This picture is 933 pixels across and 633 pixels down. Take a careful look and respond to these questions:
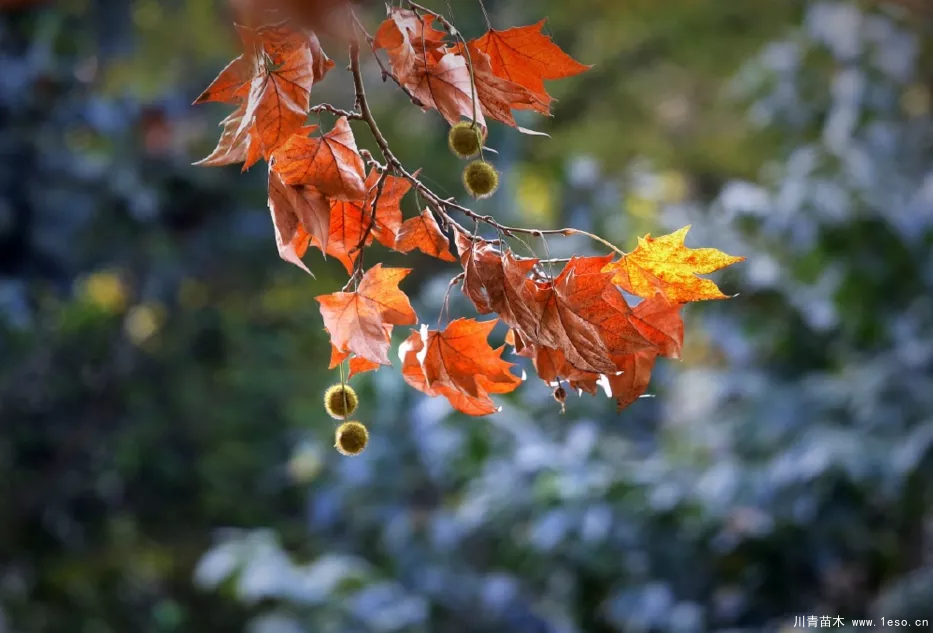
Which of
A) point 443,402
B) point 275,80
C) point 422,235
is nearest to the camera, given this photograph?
point 275,80

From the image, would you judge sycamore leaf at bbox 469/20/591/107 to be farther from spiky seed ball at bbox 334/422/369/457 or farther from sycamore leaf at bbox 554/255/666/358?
spiky seed ball at bbox 334/422/369/457

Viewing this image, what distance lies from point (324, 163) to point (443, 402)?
144 centimetres

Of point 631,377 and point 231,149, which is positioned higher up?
point 231,149

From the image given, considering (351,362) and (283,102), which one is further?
(351,362)

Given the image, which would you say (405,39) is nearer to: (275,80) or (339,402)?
(275,80)

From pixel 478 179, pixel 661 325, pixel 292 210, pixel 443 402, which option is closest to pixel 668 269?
pixel 661 325

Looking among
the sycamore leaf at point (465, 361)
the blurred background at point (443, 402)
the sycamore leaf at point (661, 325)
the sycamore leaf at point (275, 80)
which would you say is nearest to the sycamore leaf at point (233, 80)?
the sycamore leaf at point (275, 80)

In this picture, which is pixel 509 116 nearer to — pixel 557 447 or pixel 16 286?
pixel 557 447

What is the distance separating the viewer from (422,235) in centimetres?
67

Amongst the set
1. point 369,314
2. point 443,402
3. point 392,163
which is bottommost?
point 443,402

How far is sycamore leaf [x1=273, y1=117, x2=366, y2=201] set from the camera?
1.88 feet

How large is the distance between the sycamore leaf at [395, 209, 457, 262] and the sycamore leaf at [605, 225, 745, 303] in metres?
0.13

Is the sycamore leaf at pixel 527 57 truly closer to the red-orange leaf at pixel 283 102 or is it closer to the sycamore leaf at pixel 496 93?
the sycamore leaf at pixel 496 93

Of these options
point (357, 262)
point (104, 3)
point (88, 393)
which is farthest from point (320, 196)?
point (88, 393)
